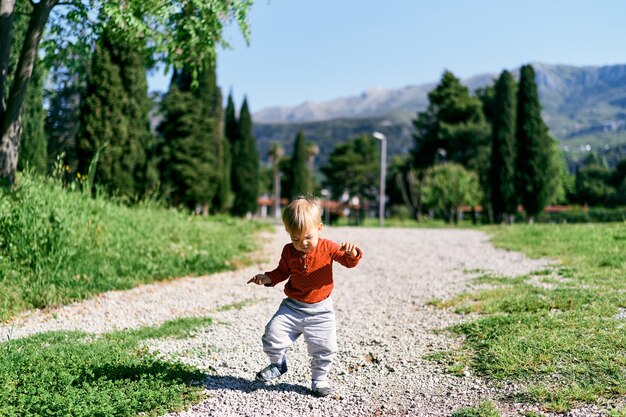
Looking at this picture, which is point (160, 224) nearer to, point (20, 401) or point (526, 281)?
point (526, 281)

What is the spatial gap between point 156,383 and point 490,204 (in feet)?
97.1

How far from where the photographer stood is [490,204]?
1234 inches

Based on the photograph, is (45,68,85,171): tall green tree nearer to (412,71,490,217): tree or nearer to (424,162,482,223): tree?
(424,162,482,223): tree

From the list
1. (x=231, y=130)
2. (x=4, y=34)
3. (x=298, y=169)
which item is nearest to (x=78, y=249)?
(x=4, y=34)

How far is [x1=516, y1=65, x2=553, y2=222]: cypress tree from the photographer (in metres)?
28.8

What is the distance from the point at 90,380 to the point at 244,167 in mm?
43504

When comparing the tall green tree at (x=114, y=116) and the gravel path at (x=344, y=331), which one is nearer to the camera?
the gravel path at (x=344, y=331)

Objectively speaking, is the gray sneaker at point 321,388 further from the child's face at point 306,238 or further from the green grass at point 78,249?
the green grass at point 78,249

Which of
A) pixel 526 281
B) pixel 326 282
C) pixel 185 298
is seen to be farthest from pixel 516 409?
pixel 185 298

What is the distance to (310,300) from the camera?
157 inches

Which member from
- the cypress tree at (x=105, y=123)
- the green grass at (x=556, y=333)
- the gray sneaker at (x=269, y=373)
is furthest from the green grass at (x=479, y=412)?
the cypress tree at (x=105, y=123)

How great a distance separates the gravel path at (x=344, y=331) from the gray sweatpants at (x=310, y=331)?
27cm

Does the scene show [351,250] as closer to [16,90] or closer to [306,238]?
[306,238]

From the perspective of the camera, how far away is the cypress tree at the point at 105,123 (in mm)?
21578
